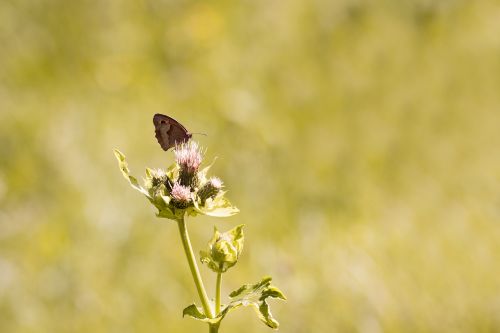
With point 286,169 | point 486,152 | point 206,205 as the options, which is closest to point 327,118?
point 286,169

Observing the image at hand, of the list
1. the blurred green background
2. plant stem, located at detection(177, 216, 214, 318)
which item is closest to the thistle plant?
plant stem, located at detection(177, 216, 214, 318)

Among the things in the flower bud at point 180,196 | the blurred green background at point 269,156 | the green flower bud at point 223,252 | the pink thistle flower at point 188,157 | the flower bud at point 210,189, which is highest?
the blurred green background at point 269,156

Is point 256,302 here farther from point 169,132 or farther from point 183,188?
point 169,132

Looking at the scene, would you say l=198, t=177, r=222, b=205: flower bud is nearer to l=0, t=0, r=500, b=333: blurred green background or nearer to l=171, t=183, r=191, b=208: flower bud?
l=171, t=183, r=191, b=208: flower bud

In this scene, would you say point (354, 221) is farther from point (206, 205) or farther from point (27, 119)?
point (206, 205)

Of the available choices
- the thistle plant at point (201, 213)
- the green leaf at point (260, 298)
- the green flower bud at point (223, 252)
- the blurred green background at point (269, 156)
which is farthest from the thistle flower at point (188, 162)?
the blurred green background at point (269, 156)

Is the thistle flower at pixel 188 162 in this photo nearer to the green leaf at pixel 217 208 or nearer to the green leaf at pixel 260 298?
the green leaf at pixel 217 208

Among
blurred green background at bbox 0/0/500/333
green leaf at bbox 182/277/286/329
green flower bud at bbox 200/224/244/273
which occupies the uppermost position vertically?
blurred green background at bbox 0/0/500/333

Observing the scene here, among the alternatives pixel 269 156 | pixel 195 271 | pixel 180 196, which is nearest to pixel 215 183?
pixel 180 196
